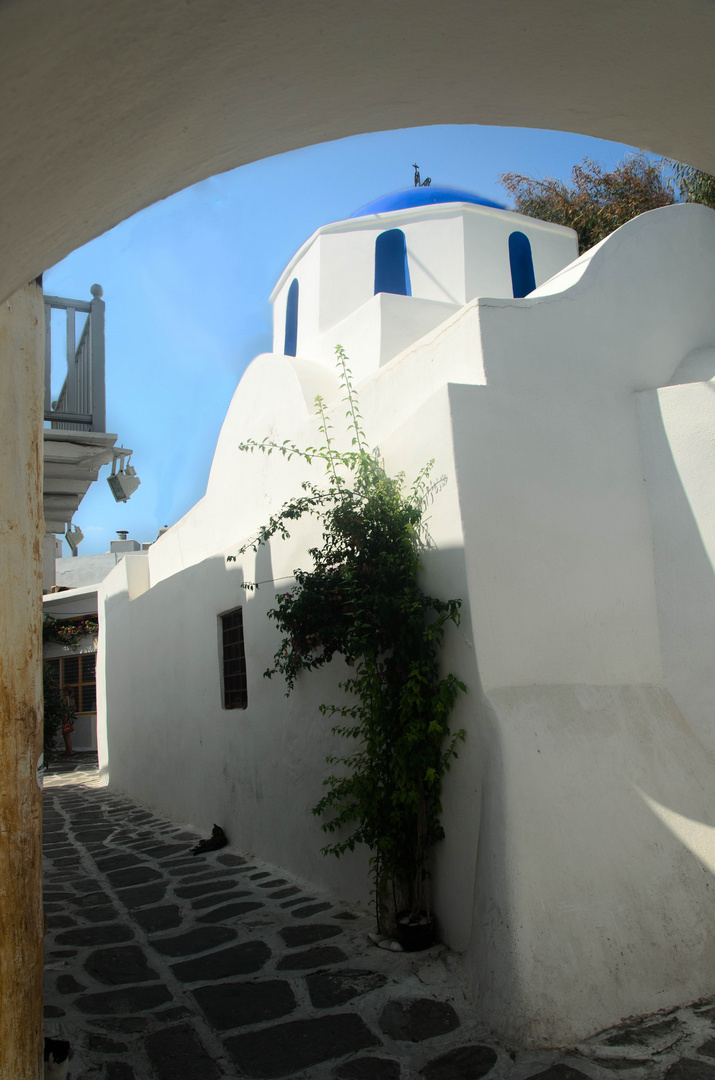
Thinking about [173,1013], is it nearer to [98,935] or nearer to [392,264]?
[98,935]

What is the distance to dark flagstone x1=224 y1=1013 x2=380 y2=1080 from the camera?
10.8 feet

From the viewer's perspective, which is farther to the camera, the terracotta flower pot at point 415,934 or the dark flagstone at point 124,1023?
the terracotta flower pot at point 415,934

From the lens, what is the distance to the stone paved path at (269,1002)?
10.3 ft

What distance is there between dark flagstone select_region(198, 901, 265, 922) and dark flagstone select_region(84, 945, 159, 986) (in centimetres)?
57

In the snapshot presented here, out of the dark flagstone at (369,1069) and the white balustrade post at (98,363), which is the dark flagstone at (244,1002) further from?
the white balustrade post at (98,363)

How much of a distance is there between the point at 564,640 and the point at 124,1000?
3.00 m

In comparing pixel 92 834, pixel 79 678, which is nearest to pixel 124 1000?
pixel 92 834

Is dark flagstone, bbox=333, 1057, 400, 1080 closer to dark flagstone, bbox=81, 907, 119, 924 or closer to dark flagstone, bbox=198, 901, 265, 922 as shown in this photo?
dark flagstone, bbox=198, 901, 265, 922

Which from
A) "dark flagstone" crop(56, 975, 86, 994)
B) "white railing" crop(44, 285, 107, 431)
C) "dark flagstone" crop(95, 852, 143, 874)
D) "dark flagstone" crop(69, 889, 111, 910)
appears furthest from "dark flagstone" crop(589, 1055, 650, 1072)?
"white railing" crop(44, 285, 107, 431)

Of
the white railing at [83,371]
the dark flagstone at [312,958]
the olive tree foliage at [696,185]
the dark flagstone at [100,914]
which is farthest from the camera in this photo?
the olive tree foliage at [696,185]

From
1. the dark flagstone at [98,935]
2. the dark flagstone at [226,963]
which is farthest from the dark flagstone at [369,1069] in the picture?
the dark flagstone at [98,935]

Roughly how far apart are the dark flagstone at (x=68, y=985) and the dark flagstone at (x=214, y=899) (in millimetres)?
1202

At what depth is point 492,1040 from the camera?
327 centimetres

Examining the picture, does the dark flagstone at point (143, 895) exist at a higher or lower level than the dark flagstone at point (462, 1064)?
higher
